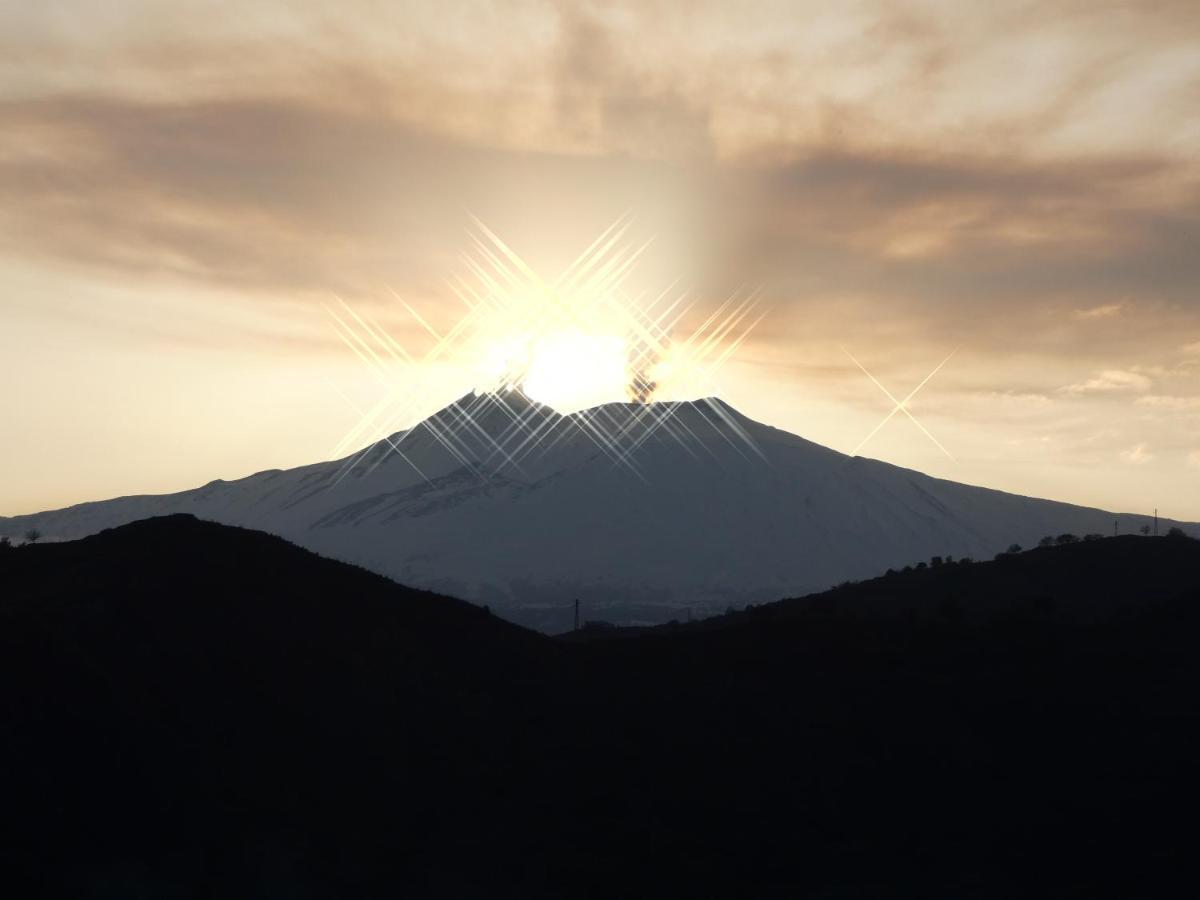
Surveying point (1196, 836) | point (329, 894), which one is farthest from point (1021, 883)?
point (329, 894)

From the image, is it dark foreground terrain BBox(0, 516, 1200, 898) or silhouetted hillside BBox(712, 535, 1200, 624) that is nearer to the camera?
dark foreground terrain BBox(0, 516, 1200, 898)

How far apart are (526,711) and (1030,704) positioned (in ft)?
54.2

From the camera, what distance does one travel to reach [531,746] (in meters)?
37.5

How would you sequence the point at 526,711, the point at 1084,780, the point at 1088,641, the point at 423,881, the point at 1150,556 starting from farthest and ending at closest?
the point at 1150,556 < the point at 1088,641 < the point at 526,711 < the point at 1084,780 < the point at 423,881

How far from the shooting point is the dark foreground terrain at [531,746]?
29406 mm

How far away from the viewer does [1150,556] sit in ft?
247

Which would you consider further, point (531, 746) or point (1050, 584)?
point (1050, 584)

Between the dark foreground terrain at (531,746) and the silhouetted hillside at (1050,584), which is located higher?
the silhouetted hillside at (1050,584)

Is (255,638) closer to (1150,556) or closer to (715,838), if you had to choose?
(715,838)

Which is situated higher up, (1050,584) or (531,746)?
(1050,584)

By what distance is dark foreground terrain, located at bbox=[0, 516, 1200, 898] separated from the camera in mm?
29406

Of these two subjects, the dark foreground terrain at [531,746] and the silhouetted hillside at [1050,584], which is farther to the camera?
the silhouetted hillside at [1050,584]

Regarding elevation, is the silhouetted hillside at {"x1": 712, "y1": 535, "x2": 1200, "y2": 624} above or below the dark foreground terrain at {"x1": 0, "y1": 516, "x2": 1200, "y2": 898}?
above

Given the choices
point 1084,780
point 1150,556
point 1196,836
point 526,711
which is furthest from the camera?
point 1150,556
